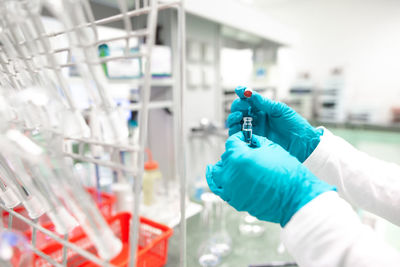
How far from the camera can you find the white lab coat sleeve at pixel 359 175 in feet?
2.26

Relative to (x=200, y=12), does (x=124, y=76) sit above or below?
below

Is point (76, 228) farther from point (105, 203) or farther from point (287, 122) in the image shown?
point (287, 122)

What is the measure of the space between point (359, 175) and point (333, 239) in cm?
39

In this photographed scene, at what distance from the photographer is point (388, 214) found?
2.28 ft

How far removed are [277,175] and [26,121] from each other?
0.52 m

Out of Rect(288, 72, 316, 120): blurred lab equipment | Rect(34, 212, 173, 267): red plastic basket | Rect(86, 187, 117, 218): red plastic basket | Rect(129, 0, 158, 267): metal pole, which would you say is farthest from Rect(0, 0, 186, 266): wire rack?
Rect(288, 72, 316, 120): blurred lab equipment

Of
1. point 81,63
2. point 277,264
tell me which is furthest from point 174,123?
point 81,63

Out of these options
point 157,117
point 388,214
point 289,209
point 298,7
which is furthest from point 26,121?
point 298,7

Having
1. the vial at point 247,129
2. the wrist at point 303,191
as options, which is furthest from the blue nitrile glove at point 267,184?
the vial at point 247,129

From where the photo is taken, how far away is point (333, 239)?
45 centimetres

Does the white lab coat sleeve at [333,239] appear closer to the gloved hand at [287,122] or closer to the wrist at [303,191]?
the wrist at [303,191]

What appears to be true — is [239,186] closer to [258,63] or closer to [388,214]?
[388,214]

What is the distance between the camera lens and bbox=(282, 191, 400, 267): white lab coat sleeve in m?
0.43

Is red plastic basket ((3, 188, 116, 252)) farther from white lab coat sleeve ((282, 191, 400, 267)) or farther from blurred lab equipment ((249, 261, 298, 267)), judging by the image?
white lab coat sleeve ((282, 191, 400, 267))
